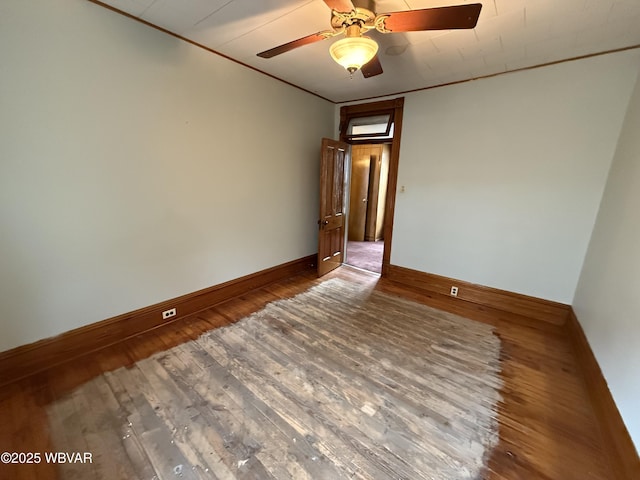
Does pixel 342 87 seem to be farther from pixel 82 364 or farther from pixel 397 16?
pixel 82 364

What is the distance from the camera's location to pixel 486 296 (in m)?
3.14

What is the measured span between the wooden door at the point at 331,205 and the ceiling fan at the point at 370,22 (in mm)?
1888

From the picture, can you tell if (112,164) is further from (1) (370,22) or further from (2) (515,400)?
(2) (515,400)

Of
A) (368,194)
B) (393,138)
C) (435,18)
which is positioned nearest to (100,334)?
(435,18)

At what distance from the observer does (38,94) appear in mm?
1688

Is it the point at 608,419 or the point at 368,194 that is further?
the point at 368,194

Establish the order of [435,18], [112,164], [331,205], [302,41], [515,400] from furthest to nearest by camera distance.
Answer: [331,205], [112,164], [515,400], [302,41], [435,18]

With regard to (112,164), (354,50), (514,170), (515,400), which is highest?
(354,50)

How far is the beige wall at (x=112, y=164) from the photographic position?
168cm

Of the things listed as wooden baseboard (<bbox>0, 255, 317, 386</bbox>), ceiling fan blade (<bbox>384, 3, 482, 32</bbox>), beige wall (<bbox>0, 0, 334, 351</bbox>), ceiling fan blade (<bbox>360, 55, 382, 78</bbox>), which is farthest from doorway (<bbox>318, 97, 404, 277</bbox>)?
ceiling fan blade (<bbox>384, 3, 482, 32</bbox>)

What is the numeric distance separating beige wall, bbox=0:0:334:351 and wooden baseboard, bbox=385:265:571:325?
2.25 m

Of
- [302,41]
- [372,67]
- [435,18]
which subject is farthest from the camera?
[372,67]

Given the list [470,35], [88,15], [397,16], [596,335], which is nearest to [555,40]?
[470,35]

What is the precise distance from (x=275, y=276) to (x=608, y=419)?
318 cm
